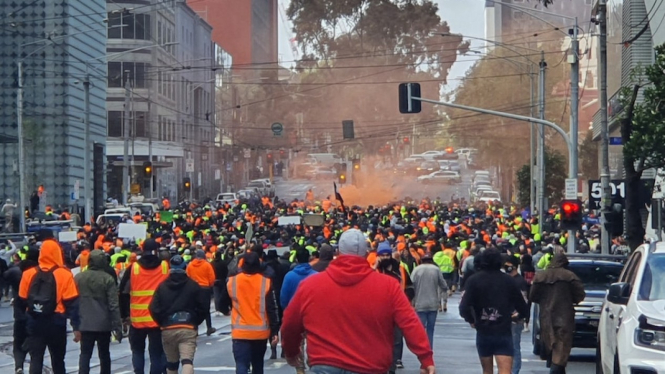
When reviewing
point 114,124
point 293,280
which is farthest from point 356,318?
point 114,124

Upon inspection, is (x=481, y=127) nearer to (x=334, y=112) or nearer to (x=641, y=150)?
(x=334, y=112)

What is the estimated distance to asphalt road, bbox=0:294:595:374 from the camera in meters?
16.7

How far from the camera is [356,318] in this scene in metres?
7.30

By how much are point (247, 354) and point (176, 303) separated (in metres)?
0.92

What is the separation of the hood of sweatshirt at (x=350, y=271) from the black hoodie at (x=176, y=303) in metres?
5.09

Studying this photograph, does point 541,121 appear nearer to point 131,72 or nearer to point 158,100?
point 131,72

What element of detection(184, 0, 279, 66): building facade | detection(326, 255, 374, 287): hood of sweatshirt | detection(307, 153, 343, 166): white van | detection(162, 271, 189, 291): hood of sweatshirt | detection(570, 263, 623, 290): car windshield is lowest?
detection(570, 263, 623, 290): car windshield

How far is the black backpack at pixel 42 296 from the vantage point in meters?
13.6

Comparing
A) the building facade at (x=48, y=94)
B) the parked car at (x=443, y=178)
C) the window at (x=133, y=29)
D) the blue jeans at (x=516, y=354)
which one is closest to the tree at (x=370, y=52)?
the parked car at (x=443, y=178)

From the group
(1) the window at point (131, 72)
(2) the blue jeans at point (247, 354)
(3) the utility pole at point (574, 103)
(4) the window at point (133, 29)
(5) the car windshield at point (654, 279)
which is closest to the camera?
(5) the car windshield at point (654, 279)

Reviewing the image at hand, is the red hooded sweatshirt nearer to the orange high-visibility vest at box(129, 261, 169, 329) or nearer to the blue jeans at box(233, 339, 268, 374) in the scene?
the blue jeans at box(233, 339, 268, 374)

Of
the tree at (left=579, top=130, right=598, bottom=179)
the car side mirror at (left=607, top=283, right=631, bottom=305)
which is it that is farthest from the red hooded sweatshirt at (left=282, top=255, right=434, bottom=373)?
the tree at (left=579, top=130, right=598, bottom=179)

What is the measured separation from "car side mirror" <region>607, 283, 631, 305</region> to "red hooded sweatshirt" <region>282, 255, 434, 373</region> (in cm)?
397

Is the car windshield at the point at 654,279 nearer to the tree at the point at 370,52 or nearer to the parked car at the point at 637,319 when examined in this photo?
the parked car at the point at 637,319
